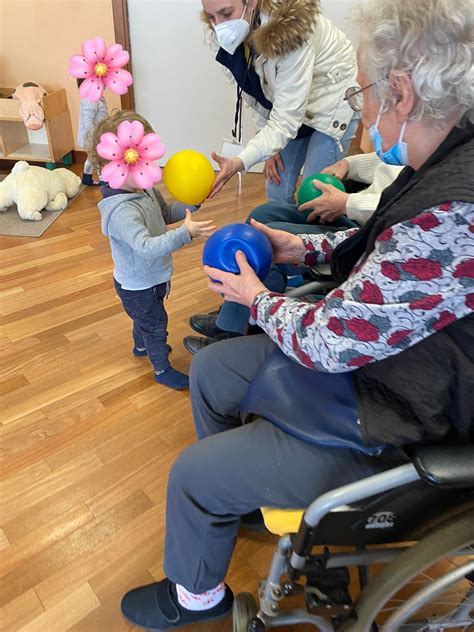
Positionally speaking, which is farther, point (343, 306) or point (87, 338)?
point (87, 338)

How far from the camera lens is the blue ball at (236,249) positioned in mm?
1079

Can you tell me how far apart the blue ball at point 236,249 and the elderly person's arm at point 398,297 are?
339 millimetres

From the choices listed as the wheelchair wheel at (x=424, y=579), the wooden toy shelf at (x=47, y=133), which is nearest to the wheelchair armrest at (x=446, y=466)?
the wheelchair wheel at (x=424, y=579)

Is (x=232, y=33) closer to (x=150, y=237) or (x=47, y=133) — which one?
(x=150, y=237)

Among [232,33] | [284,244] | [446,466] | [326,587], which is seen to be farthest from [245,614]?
[232,33]

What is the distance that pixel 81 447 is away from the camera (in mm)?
1474

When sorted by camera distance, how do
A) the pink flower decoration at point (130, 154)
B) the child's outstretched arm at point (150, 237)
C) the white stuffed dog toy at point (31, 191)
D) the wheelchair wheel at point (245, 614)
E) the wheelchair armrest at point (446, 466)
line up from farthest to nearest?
the white stuffed dog toy at point (31, 191)
the child's outstretched arm at point (150, 237)
the pink flower decoration at point (130, 154)
the wheelchair wheel at point (245, 614)
the wheelchair armrest at point (446, 466)

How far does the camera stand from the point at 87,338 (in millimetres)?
1949

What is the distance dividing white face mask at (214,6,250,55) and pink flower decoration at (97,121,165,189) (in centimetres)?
51

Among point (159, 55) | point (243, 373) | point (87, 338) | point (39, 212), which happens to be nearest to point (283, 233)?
point (243, 373)

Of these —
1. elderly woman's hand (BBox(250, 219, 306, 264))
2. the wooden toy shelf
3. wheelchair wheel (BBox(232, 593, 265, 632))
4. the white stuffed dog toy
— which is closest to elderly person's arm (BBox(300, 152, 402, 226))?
elderly woman's hand (BBox(250, 219, 306, 264))

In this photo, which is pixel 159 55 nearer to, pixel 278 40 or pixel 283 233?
pixel 278 40

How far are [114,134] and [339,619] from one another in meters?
1.28

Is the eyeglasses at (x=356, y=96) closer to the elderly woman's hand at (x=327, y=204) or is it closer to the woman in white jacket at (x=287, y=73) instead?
the elderly woman's hand at (x=327, y=204)
